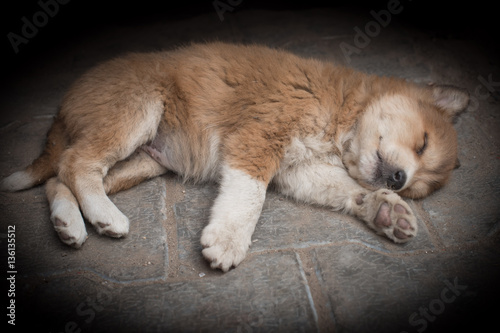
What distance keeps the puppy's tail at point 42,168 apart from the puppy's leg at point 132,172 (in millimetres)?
397

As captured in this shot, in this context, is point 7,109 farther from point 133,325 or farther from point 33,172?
point 133,325

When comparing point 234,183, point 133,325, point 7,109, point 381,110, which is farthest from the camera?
point 7,109

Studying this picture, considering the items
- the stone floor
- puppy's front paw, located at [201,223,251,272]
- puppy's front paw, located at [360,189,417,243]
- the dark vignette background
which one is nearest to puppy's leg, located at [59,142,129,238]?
the stone floor

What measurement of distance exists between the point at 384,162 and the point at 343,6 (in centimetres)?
305

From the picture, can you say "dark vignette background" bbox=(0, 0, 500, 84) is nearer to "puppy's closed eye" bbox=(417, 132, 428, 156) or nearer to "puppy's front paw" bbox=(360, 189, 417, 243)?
"puppy's closed eye" bbox=(417, 132, 428, 156)

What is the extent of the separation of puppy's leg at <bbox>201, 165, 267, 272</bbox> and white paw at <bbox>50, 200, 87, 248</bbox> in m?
0.75

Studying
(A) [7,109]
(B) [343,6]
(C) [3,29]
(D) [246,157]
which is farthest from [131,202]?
(B) [343,6]

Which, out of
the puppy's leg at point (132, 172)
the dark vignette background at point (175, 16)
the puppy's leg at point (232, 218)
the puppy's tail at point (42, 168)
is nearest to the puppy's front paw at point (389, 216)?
the puppy's leg at point (232, 218)

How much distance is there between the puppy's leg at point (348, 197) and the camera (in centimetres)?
293

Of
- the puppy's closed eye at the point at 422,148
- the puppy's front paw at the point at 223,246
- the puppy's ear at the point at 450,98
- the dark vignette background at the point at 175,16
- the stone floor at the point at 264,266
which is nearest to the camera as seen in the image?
the stone floor at the point at 264,266

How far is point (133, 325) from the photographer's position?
2.35 metres

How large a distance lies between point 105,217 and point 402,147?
2.02 metres

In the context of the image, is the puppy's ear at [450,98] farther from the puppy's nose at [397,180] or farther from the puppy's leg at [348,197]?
the puppy's leg at [348,197]

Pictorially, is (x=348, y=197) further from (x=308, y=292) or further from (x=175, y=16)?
(x=175, y=16)
